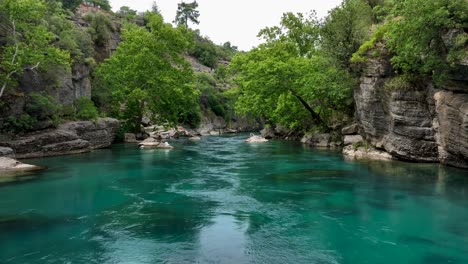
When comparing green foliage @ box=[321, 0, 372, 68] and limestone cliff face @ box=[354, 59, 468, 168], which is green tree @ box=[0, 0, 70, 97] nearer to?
green foliage @ box=[321, 0, 372, 68]

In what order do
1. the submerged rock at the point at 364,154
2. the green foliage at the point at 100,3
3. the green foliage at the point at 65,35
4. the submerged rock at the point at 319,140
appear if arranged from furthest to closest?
1. the green foliage at the point at 100,3
2. the submerged rock at the point at 319,140
3. the green foliage at the point at 65,35
4. the submerged rock at the point at 364,154

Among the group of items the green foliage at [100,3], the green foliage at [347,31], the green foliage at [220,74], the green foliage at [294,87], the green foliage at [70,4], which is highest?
the green foliage at [100,3]

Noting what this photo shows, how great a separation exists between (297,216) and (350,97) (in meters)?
22.3

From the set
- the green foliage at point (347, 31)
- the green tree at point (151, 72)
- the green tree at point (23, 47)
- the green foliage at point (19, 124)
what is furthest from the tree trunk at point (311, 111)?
the green foliage at point (19, 124)

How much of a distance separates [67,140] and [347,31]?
2212cm

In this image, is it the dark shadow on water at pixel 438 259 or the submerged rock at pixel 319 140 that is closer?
the dark shadow on water at pixel 438 259

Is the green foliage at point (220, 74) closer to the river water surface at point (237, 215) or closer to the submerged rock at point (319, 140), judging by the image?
the submerged rock at point (319, 140)

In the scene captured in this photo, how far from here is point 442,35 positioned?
17922 millimetres

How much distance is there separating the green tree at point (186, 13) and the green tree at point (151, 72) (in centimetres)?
5838

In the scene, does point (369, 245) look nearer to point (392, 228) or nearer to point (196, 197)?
point (392, 228)

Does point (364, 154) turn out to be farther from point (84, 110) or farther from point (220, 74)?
point (220, 74)

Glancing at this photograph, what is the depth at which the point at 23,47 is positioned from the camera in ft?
84.8

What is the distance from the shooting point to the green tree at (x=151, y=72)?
125ft

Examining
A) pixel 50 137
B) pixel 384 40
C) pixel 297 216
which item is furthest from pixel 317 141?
pixel 297 216
